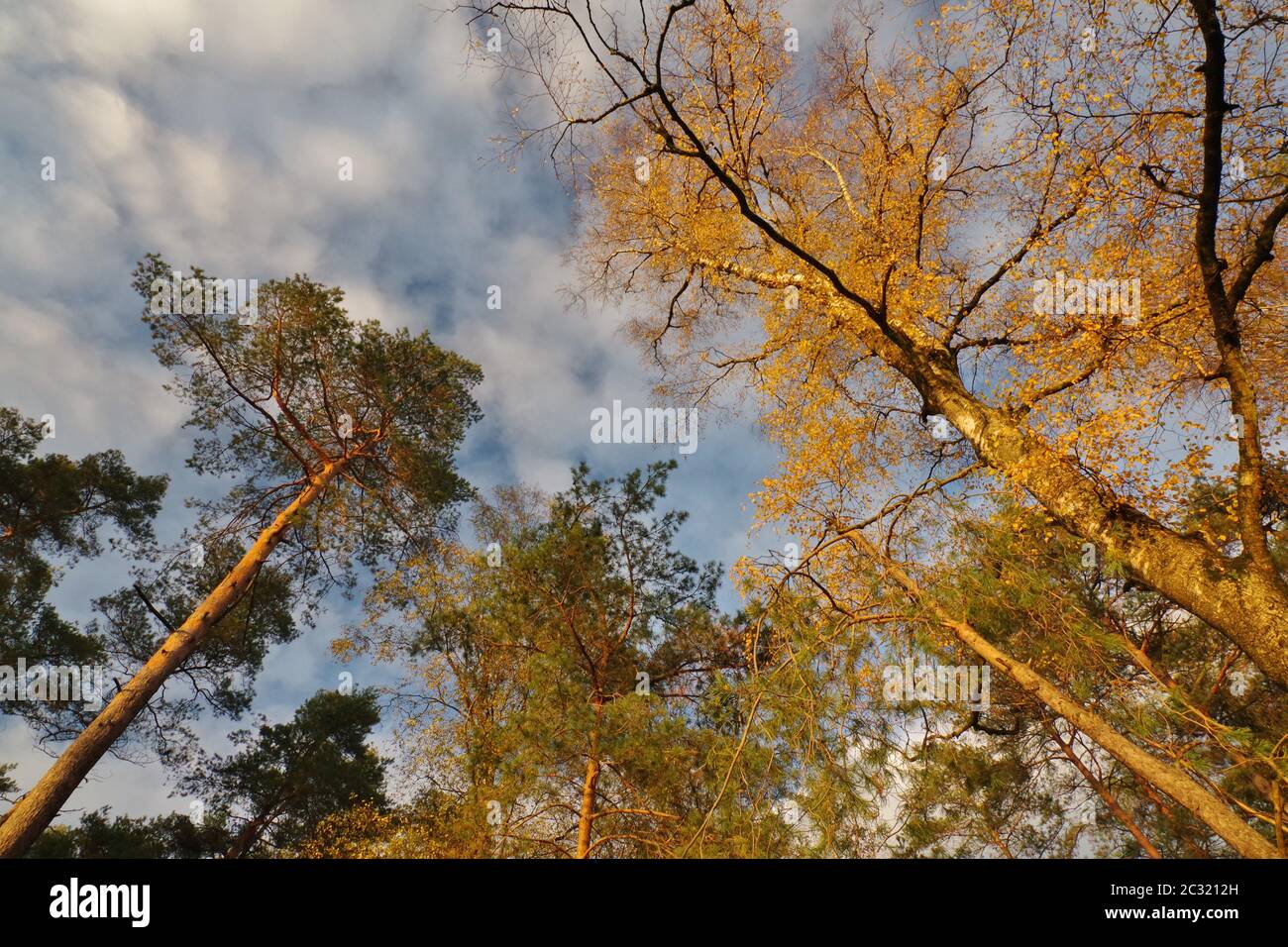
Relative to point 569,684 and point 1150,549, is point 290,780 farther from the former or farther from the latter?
point 1150,549

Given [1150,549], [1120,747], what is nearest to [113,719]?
[1120,747]

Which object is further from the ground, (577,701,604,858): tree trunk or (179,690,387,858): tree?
(577,701,604,858): tree trunk

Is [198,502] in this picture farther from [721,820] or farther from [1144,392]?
[1144,392]

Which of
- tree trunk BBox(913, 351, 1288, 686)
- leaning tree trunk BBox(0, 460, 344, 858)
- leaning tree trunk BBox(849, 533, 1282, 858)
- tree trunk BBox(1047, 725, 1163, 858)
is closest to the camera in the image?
leaning tree trunk BBox(849, 533, 1282, 858)

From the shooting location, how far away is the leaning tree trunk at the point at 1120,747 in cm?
326

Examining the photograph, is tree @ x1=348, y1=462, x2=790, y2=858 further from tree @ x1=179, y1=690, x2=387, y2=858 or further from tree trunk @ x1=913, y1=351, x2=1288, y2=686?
tree @ x1=179, y1=690, x2=387, y2=858

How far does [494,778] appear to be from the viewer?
8336mm

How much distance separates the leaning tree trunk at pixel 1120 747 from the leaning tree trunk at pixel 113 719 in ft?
30.0

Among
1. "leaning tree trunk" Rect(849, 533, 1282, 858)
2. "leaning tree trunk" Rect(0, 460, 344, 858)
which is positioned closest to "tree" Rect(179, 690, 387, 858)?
"leaning tree trunk" Rect(0, 460, 344, 858)

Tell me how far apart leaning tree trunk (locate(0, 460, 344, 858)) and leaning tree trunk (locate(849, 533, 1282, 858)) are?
914cm

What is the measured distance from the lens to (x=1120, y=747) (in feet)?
13.2

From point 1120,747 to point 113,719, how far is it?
10.8 metres

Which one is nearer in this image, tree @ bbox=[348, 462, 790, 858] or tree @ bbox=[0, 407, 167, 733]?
tree @ bbox=[348, 462, 790, 858]

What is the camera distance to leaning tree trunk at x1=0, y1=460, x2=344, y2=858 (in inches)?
243
